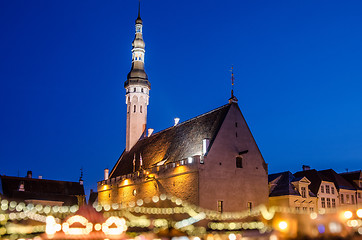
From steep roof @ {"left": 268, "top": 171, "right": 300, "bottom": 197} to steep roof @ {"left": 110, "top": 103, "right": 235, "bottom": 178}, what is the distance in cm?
1246

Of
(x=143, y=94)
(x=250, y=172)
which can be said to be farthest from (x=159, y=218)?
(x=143, y=94)

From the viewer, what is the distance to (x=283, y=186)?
163 feet

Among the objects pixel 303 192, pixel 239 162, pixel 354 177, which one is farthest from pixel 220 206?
pixel 354 177

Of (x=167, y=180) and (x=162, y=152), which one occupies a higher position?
(x=162, y=152)

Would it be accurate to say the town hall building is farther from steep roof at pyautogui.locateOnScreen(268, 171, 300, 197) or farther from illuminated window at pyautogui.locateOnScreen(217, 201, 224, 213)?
steep roof at pyautogui.locateOnScreen(268, 171, 300, 197)

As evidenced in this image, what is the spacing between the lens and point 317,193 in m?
51.7

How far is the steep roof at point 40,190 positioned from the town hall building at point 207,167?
71.6 ft

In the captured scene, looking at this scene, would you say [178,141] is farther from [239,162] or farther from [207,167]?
[207,167]

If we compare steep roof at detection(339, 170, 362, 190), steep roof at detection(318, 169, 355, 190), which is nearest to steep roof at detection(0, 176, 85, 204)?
steep roof at detection(318, 169, 355, 190)

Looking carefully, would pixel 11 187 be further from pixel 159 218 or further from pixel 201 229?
pixel 201 229

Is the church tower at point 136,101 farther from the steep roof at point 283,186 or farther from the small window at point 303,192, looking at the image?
the small window at point 303,192

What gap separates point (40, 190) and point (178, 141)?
34.3 metres

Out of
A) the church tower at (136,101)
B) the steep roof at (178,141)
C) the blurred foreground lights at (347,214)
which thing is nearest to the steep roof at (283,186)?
the steep roof at (178,141)

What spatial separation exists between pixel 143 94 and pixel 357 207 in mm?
44386
